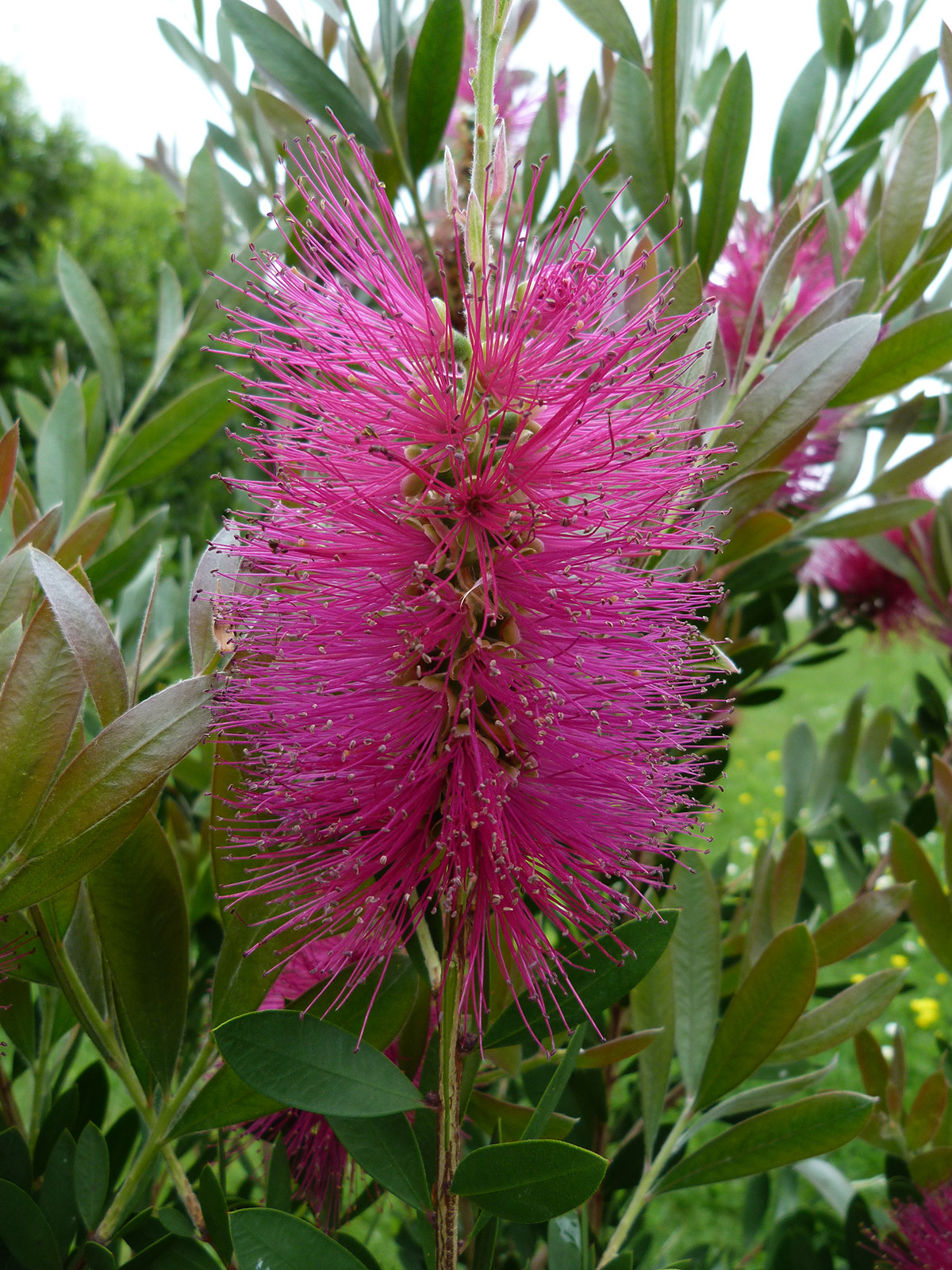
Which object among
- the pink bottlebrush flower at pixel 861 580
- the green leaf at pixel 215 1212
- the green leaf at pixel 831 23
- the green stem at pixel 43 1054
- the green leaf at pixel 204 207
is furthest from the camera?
the pink bottlebrush flower at pixel 861 580

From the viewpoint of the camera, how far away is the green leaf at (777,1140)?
0.70 metres

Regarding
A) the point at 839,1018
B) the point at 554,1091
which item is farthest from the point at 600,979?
the point at 839,1018

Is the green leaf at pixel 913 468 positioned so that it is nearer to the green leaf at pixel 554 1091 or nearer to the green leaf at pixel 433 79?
the green leaf at pixel 433 79

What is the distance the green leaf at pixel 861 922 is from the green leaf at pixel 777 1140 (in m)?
0.23

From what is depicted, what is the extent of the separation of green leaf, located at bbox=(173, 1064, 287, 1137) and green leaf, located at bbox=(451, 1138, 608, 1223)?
15cm

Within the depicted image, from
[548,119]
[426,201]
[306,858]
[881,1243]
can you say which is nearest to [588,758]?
[306,858]

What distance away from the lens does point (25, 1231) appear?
0.68 metres

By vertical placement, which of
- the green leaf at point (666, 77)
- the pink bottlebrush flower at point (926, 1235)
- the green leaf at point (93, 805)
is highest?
the green leaf at point (666, 77)

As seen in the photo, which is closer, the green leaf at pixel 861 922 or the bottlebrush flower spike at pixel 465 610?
the bottlebrush flower spike at pixel 465 610

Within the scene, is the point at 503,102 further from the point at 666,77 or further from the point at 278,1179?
the point at 278,1179

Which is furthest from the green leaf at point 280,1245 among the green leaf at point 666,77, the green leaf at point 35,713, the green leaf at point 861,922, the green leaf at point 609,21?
the green leaf at point 609,21

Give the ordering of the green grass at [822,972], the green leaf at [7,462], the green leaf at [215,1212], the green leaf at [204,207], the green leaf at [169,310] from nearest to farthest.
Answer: the green leaf at [215,1212] → the green leaf at [7,462] → the green leaf at [204,207] → the green leaf at [169,310] → the green grass at [822,972]

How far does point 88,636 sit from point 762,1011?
0.57m

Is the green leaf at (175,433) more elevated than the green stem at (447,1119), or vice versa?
the green leaf at (175,433)
